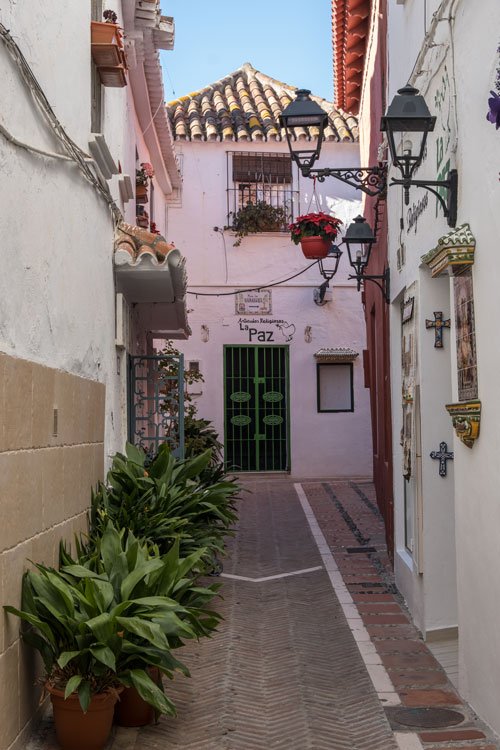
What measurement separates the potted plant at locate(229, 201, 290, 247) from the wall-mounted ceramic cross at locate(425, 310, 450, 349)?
1107 cm

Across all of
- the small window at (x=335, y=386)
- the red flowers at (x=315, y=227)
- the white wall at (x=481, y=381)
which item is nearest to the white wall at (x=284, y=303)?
the small window at (x=335, y=386)

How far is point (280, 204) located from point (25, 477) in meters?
14.2

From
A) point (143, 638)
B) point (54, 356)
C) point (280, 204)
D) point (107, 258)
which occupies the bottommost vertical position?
point (143, 638)

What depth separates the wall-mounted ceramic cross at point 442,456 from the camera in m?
7.20

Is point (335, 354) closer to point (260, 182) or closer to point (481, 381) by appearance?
point (260, 182)

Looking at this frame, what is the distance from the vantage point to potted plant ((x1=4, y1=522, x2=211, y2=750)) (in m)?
4.57

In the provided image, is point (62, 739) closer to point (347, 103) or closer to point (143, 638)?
point (143, 638)

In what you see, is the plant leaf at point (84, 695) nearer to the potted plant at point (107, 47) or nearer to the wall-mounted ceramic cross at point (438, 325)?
the wall-mounted ceramic cross at point (438, 325)

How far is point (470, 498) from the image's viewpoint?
18.2 ft

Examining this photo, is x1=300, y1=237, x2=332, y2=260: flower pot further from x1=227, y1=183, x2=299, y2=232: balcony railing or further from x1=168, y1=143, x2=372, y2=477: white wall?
x1=227, y1=183, x2=299, y2=232: balcony railing

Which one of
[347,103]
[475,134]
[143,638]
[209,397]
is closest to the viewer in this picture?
[143,638]

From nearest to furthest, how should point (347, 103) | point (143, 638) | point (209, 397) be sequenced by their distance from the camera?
point (143, 638) → point (347, 103) → point (209, 397)

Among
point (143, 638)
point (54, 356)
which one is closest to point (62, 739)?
point (143, 638)

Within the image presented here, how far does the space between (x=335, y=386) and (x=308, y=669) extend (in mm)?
11830
